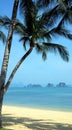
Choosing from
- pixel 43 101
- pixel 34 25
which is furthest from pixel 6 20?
pixel 43 101

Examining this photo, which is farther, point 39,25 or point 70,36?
point 70,36

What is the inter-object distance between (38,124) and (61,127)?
60.6 inches

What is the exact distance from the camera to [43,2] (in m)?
17.0

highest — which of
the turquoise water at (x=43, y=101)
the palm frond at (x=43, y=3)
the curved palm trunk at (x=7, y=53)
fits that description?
the palm frond at (x=43, y=3)

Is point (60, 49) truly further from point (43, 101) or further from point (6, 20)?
point (43, 101)

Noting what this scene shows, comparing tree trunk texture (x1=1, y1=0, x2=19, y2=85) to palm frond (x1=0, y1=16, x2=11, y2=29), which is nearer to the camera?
tree trunk texture (x1=1, y1=0, x2=19, y2=85)

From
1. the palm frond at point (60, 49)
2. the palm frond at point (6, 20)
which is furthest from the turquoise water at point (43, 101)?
the palm frond at point (6, 20)

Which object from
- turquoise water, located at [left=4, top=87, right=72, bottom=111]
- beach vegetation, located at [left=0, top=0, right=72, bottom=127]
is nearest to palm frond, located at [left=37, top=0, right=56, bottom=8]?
beach vegetation, located at [left=0, top=0, right=72, bottom=127]

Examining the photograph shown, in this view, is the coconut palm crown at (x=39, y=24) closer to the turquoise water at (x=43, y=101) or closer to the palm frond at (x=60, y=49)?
the palm frond at (x=60, y=49)

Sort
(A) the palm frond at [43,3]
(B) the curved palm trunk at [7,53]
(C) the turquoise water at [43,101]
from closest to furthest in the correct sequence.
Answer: (B) the curved palm trunk at [7,53], (A) the palm frond at [43,3], (C) the turquoise water at [43,101]

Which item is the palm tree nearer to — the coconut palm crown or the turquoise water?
the coconut palm crown

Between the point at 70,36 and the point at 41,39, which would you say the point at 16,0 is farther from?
the point at 70,36

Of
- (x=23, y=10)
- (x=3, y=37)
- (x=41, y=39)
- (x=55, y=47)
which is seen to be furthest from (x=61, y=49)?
(x=3, y=37)

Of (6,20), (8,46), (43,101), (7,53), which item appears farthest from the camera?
(43,101)
